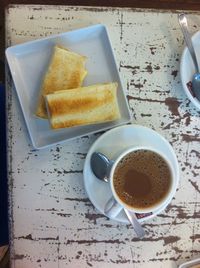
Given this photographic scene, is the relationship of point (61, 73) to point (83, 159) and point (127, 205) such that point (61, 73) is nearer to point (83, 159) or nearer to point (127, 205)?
point (83, 159)

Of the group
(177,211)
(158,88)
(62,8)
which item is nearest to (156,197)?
(177,211)

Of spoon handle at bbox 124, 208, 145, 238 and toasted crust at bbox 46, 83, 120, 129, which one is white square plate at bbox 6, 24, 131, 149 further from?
spoon handle at bbox 124, 208, 145, 238

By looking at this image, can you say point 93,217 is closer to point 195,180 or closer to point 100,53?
point 195,180

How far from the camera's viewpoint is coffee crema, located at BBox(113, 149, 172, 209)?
0.84 metres

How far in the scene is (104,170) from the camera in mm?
874

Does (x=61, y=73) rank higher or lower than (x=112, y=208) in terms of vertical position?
higher

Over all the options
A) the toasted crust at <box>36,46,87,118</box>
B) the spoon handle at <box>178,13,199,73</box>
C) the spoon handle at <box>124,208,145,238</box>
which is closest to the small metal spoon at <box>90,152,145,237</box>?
the spoon handle at <box>124,208,145,238</box>

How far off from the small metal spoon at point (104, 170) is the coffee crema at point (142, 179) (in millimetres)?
35

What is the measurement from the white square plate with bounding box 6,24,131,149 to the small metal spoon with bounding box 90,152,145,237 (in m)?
0.06

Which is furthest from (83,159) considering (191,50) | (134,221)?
(191,50)

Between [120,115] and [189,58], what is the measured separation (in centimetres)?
19

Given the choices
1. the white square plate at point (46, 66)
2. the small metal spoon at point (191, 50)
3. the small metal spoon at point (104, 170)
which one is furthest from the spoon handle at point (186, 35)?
the small metal spoon at point (104, 170)

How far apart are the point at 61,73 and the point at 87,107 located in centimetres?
9

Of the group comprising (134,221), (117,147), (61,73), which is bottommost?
(134,221)
